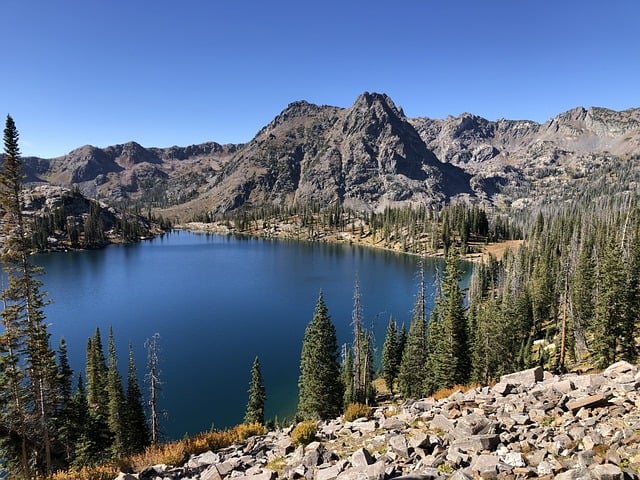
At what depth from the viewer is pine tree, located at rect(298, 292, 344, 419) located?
4162cm

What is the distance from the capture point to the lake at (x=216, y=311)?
187ft

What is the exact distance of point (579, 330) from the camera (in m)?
53.8

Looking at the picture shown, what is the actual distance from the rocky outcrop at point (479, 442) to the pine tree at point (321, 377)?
23.8 metres

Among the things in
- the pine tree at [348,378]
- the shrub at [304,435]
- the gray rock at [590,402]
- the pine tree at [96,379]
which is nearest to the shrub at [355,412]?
the shrub at [304,435]

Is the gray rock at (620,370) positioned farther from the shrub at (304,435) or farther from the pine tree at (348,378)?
the pine tree at (348,378)

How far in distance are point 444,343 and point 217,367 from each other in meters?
39.4

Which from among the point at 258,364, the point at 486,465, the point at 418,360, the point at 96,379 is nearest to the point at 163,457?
the point at 486,465

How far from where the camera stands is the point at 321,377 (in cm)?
4203

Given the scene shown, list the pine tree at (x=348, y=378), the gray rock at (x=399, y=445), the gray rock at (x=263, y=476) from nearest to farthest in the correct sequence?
the gray rock at (x=399, y=445) < the gray rock at (x=263, y=476) < the pine tree at (x=348, y=378)

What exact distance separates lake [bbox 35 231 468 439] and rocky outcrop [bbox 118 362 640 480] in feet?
99.8

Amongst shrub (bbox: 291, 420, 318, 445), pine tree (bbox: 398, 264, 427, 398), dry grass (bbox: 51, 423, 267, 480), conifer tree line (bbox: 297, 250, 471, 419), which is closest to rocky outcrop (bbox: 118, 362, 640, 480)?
shrub (bbox: 291, 420, 318, 445)

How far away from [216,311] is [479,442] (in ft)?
294

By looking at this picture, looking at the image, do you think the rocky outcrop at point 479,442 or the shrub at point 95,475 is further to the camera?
the shrub at point 95,475

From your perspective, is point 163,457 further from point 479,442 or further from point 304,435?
point 479,442
